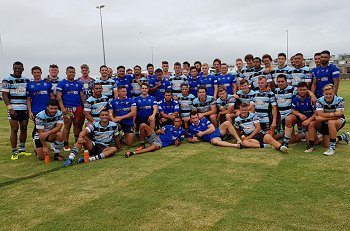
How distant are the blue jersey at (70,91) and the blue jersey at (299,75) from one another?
4950mm

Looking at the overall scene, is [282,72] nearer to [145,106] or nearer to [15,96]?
[145,106]

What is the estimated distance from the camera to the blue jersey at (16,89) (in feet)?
21.2

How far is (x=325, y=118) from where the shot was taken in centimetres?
569

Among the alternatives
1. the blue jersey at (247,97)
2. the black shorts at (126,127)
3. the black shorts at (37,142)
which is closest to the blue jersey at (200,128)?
the blue jersey at (247,97)

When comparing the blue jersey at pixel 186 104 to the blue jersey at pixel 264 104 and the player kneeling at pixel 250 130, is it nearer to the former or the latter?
the player kneeling at pixel 250 130

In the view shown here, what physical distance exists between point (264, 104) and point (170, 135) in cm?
222

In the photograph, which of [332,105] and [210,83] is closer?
[332,105]

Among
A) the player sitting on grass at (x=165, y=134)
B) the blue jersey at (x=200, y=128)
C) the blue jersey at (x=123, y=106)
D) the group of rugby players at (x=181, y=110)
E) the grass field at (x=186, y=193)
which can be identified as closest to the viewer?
the grass field at (x=186, y=193)

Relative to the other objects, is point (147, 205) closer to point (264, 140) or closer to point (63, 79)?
point (264, 140)

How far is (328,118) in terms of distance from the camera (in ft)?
18.6

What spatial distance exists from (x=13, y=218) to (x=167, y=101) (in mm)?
4958

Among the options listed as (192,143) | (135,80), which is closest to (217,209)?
(192,143)

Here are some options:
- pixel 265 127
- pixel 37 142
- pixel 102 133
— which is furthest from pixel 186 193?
pixel 37 142

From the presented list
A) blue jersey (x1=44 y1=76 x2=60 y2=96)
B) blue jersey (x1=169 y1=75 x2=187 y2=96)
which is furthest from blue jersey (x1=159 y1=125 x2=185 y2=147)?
blue jersey (x1=44 y1=76 x2=60 y2=96)
